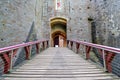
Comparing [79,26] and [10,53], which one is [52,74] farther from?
[79,26]

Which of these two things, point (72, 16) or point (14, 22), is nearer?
point (14, 22)

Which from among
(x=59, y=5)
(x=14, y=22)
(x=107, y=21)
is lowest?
(x=14, y=22)

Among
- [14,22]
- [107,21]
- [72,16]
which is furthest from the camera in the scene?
[72,16]

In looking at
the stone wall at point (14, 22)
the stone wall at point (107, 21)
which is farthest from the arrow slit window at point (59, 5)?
the stone wall at point (14, 22)

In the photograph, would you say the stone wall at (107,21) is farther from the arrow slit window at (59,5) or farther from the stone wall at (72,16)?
the arrow slit window at (59,5)

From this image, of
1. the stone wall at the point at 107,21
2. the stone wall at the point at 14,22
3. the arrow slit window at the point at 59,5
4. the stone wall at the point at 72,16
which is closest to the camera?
the stone wall at the point at 14,22

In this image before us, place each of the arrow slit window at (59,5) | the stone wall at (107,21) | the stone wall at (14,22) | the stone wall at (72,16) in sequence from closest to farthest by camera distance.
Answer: the stone wall at (14,22) < the stone wall at (107,21) < the stone wall at (72,16) < the arrow slit window at (59,5)

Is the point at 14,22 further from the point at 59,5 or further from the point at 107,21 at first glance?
the point at 59,5

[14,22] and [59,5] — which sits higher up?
[59,5]

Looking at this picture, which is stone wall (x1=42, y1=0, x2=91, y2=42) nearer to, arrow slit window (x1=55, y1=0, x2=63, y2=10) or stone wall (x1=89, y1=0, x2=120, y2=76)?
arrow slit window (x1=55, y1=0, x2=63, y2=10)

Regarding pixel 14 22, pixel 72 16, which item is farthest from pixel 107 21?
pixel 14 22

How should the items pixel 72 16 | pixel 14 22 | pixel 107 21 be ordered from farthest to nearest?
pixel 72 16 < pixel 107 21 < pixel 14 22

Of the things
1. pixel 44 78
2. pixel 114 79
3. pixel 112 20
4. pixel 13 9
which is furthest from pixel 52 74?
pixel 112 20

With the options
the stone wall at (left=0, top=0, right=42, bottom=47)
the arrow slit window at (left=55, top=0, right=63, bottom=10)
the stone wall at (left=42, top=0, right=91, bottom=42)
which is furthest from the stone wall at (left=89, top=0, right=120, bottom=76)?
the stone wall at (left=0, top=0, right=42, bottom=47)
